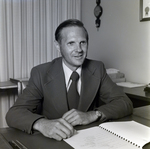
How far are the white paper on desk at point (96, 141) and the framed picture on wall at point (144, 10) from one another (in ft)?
6.16

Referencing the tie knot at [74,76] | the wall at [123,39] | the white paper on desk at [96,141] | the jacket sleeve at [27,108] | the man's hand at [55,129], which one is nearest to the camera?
the white paper on desk at [96,141]

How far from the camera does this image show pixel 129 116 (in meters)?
1.38

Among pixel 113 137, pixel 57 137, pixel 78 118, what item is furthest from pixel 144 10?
pixel 57 137

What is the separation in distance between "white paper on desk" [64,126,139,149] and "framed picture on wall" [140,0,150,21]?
188 centimetres

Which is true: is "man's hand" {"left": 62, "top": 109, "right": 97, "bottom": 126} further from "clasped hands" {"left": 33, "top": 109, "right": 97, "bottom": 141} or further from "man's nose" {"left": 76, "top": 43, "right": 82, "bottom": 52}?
"man's nose" {"left": 76, "top": 43, "right": 82, "bottom": 52}

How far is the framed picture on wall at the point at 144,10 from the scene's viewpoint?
8.32ft

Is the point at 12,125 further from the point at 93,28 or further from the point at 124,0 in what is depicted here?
the point at 93,28

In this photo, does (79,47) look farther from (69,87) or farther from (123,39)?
(123,39)

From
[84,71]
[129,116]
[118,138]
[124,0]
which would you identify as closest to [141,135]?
[118,138]

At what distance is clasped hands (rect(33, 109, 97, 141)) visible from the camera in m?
1.01

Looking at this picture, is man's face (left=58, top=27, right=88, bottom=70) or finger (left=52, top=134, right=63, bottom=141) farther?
man's face (left=58, top=27, right=88, bottom=70)

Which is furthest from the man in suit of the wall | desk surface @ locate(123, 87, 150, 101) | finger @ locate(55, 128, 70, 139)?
the wall

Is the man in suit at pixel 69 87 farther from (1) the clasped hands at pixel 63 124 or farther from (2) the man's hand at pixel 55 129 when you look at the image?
(2) the man's hand at pixel 55 129

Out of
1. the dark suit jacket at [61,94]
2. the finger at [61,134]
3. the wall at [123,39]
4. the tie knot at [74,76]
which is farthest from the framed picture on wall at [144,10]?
the finger at [61,134]
